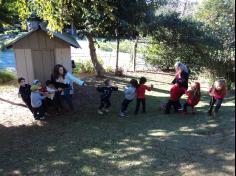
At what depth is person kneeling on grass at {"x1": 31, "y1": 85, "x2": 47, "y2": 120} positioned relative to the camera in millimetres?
7941

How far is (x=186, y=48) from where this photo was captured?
13.5m

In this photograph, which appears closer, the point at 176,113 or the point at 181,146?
the point at 181,146

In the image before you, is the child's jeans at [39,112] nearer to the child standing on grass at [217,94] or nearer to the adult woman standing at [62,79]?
the adult woman standing at [62,79]

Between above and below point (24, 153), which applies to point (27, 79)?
above

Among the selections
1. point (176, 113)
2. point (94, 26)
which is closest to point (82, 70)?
point (94, 26)

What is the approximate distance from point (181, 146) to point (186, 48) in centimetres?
854

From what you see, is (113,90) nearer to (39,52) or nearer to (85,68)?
(39,52)

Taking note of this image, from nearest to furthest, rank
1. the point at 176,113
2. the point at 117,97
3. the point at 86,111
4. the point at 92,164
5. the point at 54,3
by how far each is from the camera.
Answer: the point at 92,164, the point at 54,3, the point at 176,113, the point at 86,111, the point at 117,97

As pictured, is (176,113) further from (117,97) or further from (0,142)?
(0,142)

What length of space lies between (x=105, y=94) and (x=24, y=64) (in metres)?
3.19

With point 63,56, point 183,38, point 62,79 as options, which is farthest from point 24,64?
point 183,38

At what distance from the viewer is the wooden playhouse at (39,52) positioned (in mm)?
9711

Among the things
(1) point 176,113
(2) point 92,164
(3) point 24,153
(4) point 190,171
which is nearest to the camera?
(4) point 190,171

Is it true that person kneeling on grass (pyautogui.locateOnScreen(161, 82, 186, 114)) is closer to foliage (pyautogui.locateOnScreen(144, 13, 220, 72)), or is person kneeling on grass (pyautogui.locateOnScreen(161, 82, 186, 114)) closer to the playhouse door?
foliage (pyautogui.locateOnScreen(144, 13, 220, 72))
